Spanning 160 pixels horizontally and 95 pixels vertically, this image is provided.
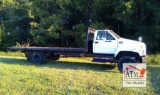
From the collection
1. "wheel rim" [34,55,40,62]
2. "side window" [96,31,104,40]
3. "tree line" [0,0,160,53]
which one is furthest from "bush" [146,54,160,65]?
"wheel rim" [34,55,40,62]

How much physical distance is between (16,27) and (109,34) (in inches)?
565

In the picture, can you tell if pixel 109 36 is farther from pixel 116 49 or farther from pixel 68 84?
pixel 68 84

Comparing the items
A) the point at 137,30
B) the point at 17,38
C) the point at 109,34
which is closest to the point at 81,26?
the point at 137,30

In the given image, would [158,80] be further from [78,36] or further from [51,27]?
[51,27]

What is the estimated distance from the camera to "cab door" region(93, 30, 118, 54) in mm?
9641

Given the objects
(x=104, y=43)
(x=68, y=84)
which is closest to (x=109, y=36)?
(x=104, y=43)

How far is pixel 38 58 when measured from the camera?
457 inches

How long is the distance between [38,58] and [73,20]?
8810 millimetres

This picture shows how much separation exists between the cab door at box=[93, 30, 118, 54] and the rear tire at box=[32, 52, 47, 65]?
3.08 m

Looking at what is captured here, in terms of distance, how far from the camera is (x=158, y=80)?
7656 millimetres

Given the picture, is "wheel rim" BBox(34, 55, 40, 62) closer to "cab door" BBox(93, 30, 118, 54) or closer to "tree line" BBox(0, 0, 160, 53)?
"cab door" BBox(93, 30, 118, 54)

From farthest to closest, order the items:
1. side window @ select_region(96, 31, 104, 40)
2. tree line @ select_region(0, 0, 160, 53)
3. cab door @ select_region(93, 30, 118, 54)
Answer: tree line @ select_region(0, 0, 160, 53) < side window @ select_region(96, 31, 104, 40) < cab door @ select_region(93, 30, 118, 54)

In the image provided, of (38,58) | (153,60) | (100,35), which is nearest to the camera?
(100,35)

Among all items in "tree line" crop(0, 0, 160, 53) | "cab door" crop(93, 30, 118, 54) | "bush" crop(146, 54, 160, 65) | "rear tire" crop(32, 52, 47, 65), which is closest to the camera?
"cab door" crop(93, 30, 118, 54)
